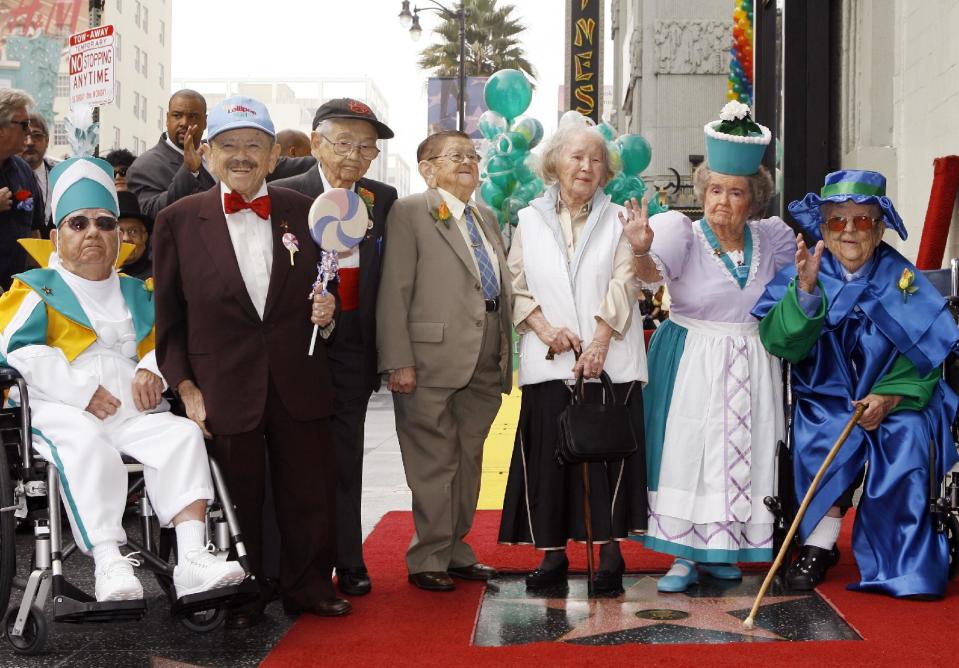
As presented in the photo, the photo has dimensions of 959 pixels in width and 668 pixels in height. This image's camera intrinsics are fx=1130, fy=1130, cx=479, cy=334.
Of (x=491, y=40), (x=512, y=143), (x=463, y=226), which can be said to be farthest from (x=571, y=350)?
(x=491, y=40)

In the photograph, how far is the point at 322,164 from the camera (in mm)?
4883

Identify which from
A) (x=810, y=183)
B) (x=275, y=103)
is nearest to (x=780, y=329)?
(x=810, y=183)

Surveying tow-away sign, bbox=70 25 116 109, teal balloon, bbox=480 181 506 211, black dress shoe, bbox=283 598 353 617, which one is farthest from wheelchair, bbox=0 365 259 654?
teal balloon, bbox=480 181 506 211

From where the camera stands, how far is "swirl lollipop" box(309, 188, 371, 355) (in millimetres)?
4305

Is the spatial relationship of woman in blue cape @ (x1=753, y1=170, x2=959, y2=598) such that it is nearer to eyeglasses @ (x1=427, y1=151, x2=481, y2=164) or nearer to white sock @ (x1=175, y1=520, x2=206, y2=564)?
A: eyeglasses @ (x1=427, y1=151, x2=481, y2=164)

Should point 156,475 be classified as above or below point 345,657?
above

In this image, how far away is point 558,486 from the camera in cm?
477

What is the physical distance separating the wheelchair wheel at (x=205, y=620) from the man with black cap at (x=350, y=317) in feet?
2.45

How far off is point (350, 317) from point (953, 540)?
2729 millimetres

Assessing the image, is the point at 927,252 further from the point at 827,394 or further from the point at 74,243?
the point at 74,243

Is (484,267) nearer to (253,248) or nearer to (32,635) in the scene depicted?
(253,248)

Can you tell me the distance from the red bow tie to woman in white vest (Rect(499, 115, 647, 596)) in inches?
46.5

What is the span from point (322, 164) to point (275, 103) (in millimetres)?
106765

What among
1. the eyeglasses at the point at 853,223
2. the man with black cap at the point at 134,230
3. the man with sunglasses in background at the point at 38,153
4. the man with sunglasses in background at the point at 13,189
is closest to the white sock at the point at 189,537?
the man with black cap at the point at 134,230
